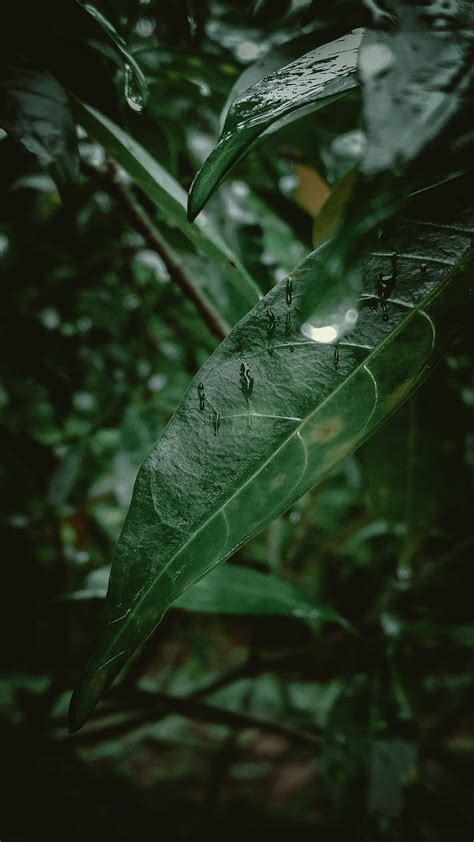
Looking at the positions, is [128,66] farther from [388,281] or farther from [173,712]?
[173,712]

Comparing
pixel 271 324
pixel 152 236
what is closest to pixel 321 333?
pixel 271 324

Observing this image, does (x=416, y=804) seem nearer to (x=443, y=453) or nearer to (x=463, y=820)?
(x=463, y=820)

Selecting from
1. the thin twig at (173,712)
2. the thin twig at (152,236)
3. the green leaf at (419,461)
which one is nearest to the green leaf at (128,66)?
the thin twig at (152,236)

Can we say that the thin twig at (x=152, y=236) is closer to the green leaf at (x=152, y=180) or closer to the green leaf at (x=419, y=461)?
the green leaf at (x=152, y=180)

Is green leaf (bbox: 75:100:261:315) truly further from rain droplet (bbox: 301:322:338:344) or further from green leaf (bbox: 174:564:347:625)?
green leaf (bbox: 174:564:347:625)

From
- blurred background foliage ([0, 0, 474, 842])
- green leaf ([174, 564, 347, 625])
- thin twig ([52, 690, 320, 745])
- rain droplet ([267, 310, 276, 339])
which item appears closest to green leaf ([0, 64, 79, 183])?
blurred background foliage ([0, 0, 474, 842])

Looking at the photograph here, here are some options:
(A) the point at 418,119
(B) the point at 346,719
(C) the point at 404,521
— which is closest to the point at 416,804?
(B) the point at 346,719
